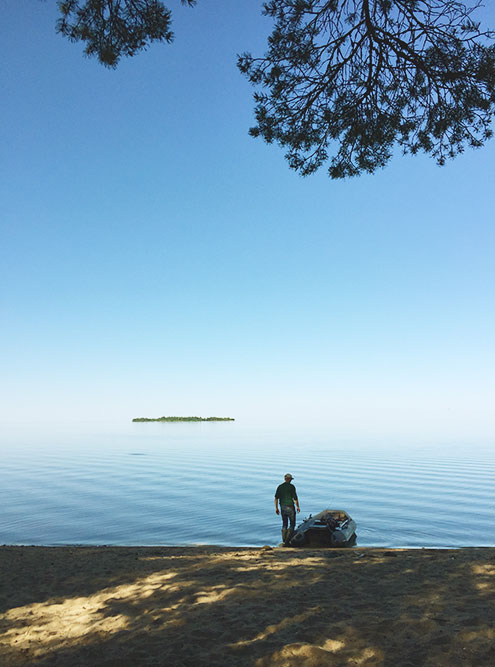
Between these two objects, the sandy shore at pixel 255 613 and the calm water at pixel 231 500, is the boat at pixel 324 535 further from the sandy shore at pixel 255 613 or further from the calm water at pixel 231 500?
the sandy shore at pixel 255 613

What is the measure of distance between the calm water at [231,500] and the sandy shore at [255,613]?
9655 mm

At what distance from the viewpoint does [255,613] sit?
610cm

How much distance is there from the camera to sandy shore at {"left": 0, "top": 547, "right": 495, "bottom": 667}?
4.88 m

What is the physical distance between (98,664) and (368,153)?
10845 mm

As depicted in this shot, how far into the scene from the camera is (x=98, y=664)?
194 inches

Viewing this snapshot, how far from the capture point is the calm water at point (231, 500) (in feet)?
62.1

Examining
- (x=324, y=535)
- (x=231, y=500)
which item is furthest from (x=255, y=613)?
(x=231, y=500)

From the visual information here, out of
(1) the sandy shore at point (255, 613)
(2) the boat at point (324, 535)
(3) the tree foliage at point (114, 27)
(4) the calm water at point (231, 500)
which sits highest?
(3) the tree foliage at point (114, 27)

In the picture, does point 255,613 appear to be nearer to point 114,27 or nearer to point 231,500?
point 114,27

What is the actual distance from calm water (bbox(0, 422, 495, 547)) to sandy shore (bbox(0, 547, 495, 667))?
380 inches

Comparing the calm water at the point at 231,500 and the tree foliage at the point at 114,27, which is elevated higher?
the tree foliage at the point at 114,27

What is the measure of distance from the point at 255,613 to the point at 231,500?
21304 millimetres

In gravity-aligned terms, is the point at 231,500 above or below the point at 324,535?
below

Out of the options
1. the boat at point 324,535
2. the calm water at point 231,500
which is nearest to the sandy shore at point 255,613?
the boat at point 324,535
